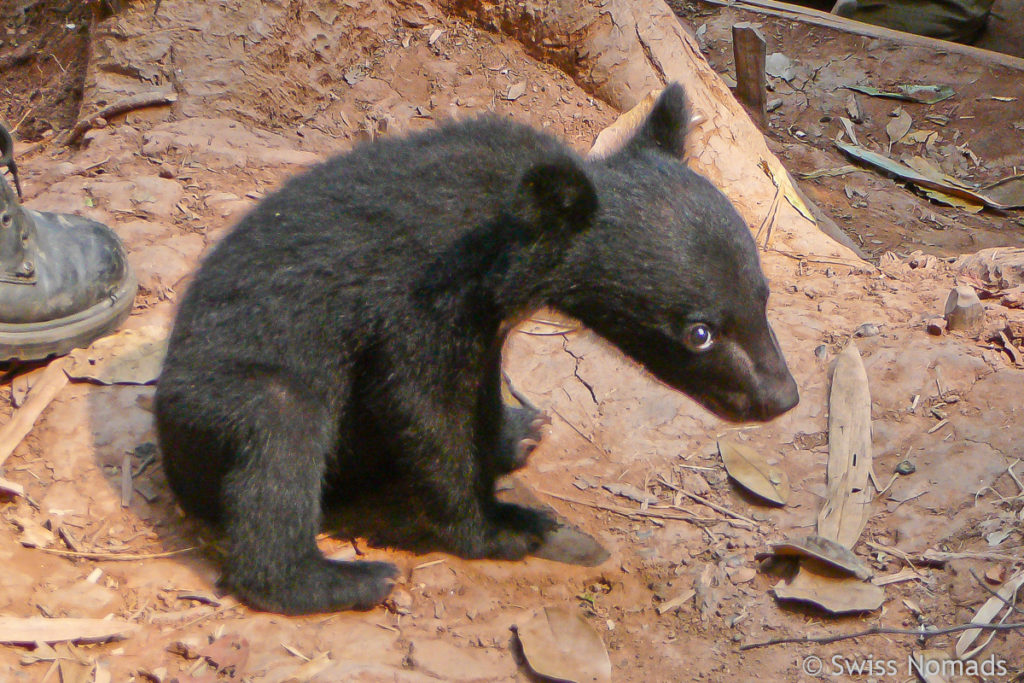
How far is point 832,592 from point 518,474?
5.11ft

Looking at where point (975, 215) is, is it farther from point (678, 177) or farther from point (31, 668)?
point (31, 668)

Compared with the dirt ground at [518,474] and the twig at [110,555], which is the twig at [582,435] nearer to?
the dirt ground at [518,474]

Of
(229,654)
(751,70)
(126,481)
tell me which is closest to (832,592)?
(229,654)

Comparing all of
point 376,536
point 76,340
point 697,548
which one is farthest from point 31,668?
point 697,548

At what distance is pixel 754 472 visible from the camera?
410 cm

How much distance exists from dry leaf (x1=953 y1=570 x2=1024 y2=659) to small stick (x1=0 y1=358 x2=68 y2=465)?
3.68 meters

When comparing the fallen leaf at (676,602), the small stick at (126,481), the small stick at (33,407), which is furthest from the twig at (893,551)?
the small stick at (33,407)

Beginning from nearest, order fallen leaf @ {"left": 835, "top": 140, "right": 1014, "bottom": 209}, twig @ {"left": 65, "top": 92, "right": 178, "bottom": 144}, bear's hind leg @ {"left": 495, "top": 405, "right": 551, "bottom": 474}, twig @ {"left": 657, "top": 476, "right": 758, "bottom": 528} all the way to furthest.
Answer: twig @ {"left": 657, "top": 476, "right": 758, "bottom": 528} → bear's hind leg @ {"left": 495, "top": 405, "right": 551, "bottom": 474} → twig @ {"left": 65, "top": 92, "right": 178, "bottom": 144} → fallen leaf @ {"left": 835, "top": 140, "right": 1014, "bottom": 209}

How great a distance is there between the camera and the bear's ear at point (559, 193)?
298cm

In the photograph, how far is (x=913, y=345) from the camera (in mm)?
4527

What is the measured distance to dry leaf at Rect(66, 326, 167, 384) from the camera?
13.8 ft

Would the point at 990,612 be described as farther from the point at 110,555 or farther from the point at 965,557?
the point at 110,555

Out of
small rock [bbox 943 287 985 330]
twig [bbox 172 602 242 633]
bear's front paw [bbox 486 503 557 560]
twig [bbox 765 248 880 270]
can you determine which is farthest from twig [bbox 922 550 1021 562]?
twig [bbox 172 602 242 633]

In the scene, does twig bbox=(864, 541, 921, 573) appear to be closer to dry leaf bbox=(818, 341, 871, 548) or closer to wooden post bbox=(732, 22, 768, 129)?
dry leaf bbox=(818, 341, 871, 548)
